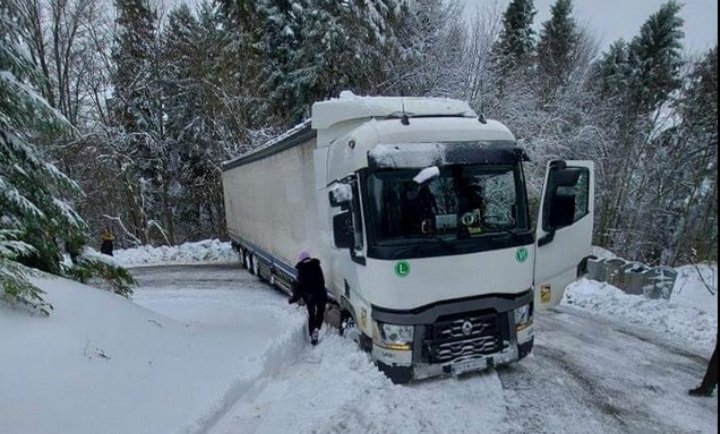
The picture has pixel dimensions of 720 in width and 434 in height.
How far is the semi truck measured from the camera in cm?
554

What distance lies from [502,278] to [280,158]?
555 centimetres

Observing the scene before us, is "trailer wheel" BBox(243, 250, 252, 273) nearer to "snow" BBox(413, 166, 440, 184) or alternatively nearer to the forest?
the forest

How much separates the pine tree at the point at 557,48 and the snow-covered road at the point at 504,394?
16.1 meters

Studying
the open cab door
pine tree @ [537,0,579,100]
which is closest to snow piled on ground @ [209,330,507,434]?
the open cab door

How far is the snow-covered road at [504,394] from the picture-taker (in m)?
4.82

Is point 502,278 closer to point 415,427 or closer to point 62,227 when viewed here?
point 415,427

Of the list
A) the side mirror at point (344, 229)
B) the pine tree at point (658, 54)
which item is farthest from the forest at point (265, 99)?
the side mirror at point (344, 229)

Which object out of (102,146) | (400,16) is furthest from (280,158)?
(102,146)

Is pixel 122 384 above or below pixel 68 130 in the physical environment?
below

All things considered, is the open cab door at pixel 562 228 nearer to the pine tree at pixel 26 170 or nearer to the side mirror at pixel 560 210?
the side mirror at pixel 560 210

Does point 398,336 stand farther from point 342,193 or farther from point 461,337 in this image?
point 342,193

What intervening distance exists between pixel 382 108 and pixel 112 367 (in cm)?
462

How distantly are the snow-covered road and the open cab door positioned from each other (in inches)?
42.8

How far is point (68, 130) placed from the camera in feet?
23.6
